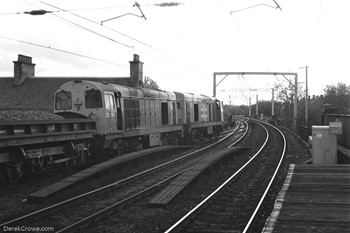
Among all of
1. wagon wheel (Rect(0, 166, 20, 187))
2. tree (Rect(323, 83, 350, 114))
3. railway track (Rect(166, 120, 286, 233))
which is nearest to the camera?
railway track (Rect(166, 120, 286, 233))

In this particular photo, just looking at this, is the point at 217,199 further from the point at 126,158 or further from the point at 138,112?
the point at 138,112

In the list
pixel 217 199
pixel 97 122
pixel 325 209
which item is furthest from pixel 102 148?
pixel 325 209

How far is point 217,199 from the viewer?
32.9 feet

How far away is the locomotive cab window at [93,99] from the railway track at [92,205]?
12.5 feet

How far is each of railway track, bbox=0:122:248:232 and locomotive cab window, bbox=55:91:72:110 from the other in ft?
16.5

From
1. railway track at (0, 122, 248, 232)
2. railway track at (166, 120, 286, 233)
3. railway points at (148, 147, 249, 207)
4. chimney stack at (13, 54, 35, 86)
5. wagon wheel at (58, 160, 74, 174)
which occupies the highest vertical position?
chimney stack at (13, 54, 35, 86)

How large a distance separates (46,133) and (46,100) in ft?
100

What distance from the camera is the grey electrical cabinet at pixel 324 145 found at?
1546 centimetres

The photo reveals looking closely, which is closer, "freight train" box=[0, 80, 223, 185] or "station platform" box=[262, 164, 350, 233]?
"station platform" box=[262, 164, 350, 233]

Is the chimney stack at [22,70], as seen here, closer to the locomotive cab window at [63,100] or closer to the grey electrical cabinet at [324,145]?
the locomotive cab window at [63,100]

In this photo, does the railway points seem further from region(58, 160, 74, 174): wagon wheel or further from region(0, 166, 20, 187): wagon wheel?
region(0, 166, 20, 187): wagon wheel

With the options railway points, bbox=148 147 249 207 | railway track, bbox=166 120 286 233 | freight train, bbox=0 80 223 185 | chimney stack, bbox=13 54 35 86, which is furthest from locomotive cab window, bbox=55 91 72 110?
chimney stack, bbox=13 54 35 86

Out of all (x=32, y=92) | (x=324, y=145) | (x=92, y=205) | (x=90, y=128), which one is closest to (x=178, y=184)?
(x=92, y=205)

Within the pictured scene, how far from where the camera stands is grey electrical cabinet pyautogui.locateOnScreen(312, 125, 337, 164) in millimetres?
15461
